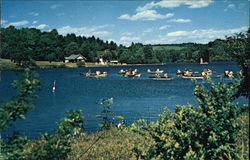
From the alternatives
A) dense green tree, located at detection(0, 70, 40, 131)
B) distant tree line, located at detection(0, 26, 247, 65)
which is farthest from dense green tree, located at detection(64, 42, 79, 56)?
dense green tree, located at detection(0, 70, 40, 131)

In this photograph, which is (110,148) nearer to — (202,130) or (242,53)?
(202,130)

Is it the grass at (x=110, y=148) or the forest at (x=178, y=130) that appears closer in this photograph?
the forest at (x=178, y=130)

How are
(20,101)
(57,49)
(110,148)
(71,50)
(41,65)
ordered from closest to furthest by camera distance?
1. (20,101)
2. (110,148)
3. (41,65)
4. (57,49)
5. (71,50)

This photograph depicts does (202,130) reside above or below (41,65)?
A: below

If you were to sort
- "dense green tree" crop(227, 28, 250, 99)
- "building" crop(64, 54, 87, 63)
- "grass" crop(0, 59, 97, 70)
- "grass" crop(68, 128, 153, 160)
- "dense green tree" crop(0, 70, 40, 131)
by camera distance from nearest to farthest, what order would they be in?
"dense green tree" crop(0, 70, 40, 131) < "grass" crop(68, 128, 153, 160) < "dense green tree" crop(227, 28, 250, 99) < "grass" crop(0, 59, 97, 70) < "building" crop(64, 54, 87, 63)

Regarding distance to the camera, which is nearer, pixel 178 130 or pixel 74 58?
pixel 178 130

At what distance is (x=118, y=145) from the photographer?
13.6 metres

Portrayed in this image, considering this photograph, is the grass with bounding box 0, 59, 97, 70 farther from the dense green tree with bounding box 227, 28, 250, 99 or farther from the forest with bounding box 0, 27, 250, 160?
the forest with bounding box 0, 27, 250, 160

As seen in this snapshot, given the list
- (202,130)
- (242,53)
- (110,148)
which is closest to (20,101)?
(202,130)

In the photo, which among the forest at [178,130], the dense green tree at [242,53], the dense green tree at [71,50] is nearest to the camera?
the forest at [178,130]

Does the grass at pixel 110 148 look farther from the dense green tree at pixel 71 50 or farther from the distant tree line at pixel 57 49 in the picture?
the dense green tree at pixel 71 50

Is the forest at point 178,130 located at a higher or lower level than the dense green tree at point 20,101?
lower

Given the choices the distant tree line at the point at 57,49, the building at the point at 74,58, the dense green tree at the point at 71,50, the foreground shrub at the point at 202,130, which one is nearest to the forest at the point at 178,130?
the foreground shrub at the point at 202,130

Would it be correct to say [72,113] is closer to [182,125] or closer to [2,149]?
[2,149]
